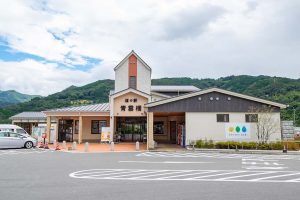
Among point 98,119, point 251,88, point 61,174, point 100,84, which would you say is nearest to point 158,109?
point 98,119

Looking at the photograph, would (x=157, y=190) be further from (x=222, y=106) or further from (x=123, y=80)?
(x=123, y=80)

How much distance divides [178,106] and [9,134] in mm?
12857

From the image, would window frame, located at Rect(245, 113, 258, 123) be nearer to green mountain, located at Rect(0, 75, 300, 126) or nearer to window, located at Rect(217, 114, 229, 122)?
window, located at Rect(217, 114, 229, 122)

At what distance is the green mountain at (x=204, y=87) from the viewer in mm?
57562

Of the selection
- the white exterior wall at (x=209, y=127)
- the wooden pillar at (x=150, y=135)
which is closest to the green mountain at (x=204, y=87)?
the white exterior wall at (x=209, y=127)

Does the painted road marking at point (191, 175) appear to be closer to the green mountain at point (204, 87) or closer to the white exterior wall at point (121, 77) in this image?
the white exterior wall at point (121, 77)

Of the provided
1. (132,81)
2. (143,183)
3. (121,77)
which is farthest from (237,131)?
(143,183)

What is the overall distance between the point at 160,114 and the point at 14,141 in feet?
40.9

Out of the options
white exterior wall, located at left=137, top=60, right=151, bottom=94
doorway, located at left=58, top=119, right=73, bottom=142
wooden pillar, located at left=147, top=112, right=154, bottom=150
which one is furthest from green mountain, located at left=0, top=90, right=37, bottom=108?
wooden pillar, located at left=147, top=112, right=154, bottom=150

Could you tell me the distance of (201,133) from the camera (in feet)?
75.8

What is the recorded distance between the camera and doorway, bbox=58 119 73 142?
30.9 m

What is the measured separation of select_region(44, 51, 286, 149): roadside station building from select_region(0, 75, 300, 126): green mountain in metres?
28.2

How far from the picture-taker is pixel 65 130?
102ft

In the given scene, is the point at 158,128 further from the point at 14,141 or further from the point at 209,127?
the point at 14,141
